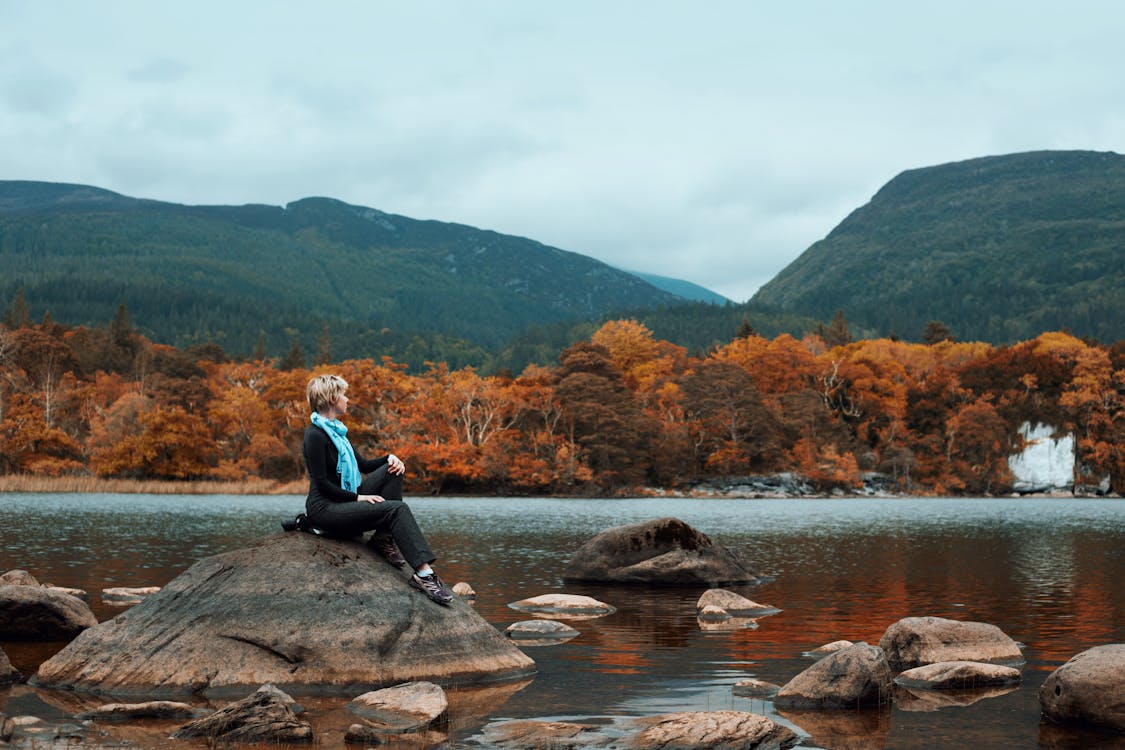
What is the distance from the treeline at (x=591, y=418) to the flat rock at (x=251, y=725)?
9314 cm

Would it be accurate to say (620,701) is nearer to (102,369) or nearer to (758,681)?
(758,681)

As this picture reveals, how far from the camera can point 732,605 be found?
72.2 ft

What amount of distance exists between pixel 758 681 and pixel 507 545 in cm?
2790

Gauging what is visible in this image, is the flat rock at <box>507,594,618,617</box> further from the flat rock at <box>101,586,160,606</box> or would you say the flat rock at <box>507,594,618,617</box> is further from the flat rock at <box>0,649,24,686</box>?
the flat rock at <box>0,649,24,686</box>

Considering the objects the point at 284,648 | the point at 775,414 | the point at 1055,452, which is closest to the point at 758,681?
the point at 284,648

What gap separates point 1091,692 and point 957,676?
2.38m

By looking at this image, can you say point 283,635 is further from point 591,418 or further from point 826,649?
point 591,418

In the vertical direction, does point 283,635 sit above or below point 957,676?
above

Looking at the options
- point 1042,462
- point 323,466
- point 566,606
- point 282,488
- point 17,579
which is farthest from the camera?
point 1042,462

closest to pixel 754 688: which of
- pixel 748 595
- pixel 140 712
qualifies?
pixel 140 712

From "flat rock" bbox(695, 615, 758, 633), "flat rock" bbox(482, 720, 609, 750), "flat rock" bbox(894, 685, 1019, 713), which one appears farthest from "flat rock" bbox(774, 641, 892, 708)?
"flat rock" bbox(695, 615, 758, 633)

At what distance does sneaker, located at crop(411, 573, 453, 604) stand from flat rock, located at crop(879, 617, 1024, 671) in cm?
636

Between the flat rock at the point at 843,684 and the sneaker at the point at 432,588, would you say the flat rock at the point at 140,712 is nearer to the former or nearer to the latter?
the sneaker at the point at 432,588

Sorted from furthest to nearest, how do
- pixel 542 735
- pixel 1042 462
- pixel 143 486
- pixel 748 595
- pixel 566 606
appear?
pixel 1042 462 → pixel 143 486 → pixel 748 595 → pixel 566 606 → pixel 542 735
